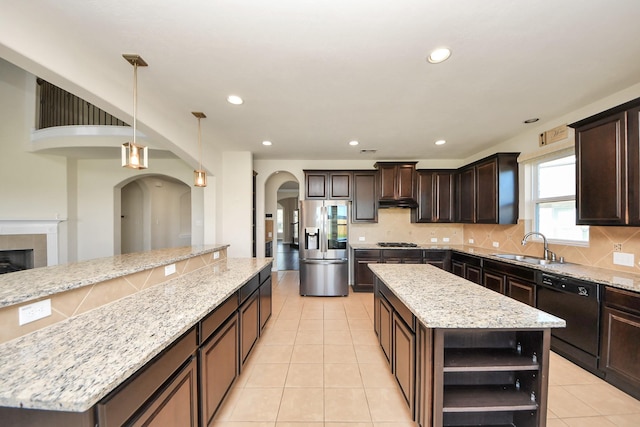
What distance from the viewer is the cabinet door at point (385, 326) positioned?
2.04 metres

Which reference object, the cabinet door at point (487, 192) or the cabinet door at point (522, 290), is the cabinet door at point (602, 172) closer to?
the cabinet door at point (522, 290)

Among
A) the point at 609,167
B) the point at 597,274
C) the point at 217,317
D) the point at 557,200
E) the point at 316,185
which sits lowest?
the point at 217,317

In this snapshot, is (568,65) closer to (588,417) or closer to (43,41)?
(588,417)

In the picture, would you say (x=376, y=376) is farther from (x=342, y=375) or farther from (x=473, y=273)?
(x=473, y=273)

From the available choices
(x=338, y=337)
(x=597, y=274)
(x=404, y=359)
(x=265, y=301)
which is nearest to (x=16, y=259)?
(x=265, y=301)

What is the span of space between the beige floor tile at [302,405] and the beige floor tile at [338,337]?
2.39 ft

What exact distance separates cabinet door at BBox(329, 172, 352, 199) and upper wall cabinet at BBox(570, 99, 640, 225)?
2994 millimetres

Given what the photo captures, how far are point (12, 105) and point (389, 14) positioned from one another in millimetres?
6217

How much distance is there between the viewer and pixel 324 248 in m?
4.16

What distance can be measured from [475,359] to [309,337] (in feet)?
5.90

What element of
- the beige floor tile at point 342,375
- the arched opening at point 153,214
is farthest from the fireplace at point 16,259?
the beige floor tile at point 342,375

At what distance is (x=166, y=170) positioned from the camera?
16.5ft

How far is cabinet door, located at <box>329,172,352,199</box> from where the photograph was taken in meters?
4.55

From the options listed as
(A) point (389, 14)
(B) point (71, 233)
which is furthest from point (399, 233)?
(B) point (71, 233)
